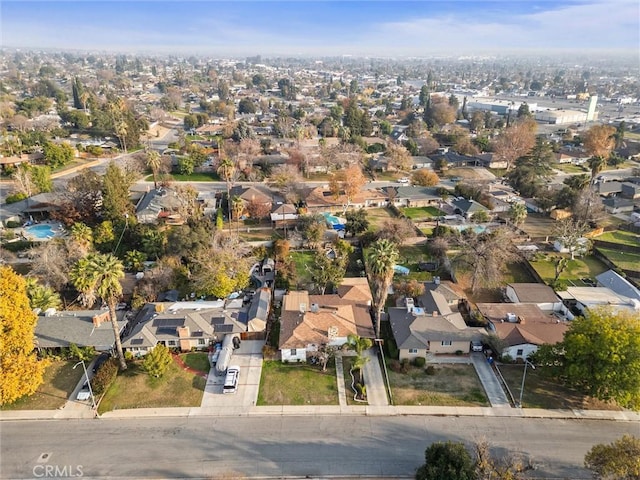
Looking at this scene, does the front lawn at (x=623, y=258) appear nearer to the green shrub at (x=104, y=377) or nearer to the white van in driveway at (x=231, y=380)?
the white van in driveway at (x=231, y=380)

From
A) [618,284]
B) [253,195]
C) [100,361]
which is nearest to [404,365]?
[100,361]

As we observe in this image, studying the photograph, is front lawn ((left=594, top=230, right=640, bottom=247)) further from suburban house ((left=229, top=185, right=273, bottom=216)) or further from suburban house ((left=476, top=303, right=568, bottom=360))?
suburban house ((left=229, top=185, right=273, bottom=216))

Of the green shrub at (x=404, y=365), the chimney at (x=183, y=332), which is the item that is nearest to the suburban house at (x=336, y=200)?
the chimney at (x=183, y=332)

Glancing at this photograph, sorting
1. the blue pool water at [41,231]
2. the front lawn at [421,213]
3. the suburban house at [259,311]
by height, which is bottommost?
the front lawn at [421,213]

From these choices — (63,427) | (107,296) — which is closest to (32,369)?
(63,427)

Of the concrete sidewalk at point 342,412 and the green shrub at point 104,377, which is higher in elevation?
the green shrub at point 104,377

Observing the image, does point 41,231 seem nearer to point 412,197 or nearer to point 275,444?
point 275,444
